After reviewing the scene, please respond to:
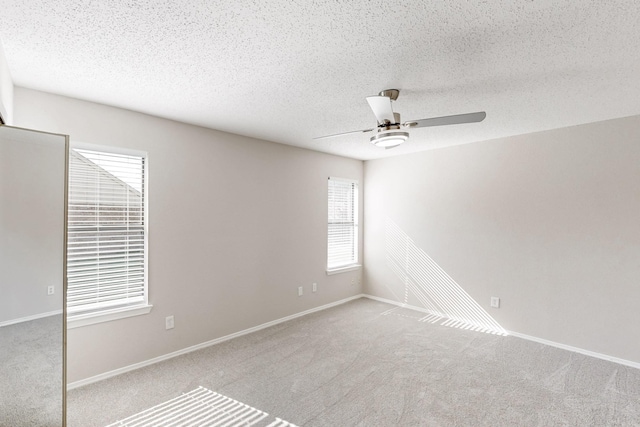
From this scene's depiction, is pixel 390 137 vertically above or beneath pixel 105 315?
above

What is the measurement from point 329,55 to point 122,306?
2873 mm

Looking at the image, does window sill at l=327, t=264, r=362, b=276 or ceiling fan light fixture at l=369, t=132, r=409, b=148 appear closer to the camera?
ceiling fan light fixture at l=369, t=132, r=409, b=148

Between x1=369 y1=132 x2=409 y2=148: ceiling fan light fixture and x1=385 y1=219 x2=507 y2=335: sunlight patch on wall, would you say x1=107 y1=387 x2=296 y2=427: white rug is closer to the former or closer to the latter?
x1=369 y1=132 x2=409 y2=148: ceiling fan light fixture

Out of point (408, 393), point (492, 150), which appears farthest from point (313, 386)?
point (492, 150)

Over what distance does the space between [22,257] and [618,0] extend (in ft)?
11.1

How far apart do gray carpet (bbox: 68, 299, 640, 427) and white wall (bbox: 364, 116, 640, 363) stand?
0.45 m

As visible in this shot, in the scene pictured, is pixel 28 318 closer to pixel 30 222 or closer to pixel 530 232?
pixel 30 222

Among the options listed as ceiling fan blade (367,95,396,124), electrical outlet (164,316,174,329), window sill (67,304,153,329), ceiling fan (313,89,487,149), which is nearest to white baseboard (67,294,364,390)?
electrical outlet (164,316,174,329)

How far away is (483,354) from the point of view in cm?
329

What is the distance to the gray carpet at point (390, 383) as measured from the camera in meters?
2.29

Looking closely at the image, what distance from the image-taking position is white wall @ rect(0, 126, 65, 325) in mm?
1753

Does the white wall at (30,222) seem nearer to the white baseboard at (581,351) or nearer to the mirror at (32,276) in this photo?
the mirror at (32,276)

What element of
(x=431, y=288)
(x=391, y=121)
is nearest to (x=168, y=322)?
(x=391, y=121)

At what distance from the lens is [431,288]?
4.64 m
